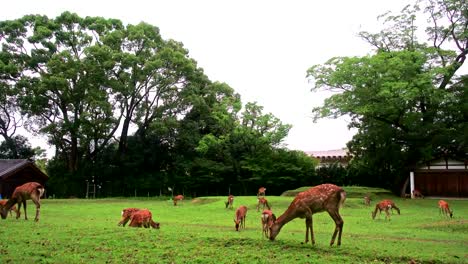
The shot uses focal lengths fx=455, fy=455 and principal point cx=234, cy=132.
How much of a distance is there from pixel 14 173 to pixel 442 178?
1506 inches

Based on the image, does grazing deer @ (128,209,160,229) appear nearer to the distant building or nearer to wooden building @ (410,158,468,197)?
wooden building @ (410,158,468,197)

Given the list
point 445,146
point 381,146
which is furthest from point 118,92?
point 445,146

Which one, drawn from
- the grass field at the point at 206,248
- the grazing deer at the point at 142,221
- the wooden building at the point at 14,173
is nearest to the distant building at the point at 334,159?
the wooden building at the point at 14,173

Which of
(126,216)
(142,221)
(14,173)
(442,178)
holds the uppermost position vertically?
(14,173)

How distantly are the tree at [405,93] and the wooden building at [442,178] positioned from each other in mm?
916

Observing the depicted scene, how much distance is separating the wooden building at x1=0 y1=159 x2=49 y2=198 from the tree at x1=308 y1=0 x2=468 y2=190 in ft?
92.5

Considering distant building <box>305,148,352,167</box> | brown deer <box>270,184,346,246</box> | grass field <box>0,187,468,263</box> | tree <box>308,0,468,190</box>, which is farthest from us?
distant building <box>305,148,352,167</box>

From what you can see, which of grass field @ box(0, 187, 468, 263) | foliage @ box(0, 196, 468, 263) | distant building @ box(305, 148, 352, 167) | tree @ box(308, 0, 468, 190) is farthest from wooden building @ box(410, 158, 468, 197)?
foliage @ box(0, 196, 468, 263)

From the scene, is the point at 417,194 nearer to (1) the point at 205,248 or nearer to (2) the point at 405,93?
(2) the point at 405,93

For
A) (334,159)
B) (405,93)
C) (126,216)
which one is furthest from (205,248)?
(334,159)

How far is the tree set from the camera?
3325cm

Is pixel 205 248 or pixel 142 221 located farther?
pixel 142 221

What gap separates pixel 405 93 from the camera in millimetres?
32125

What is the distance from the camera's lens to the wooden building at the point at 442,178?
120 feet
